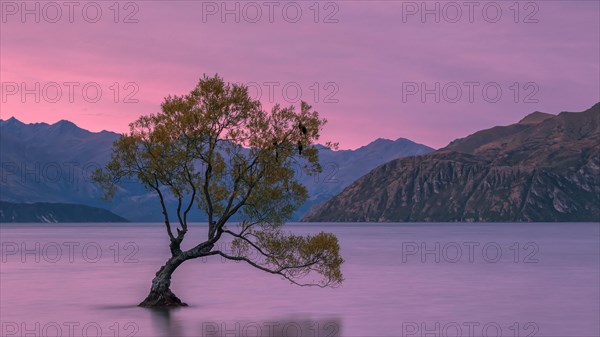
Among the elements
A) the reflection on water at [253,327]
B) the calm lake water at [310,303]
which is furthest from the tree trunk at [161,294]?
the reflection on water at [253,327]

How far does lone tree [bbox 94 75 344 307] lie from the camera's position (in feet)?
219

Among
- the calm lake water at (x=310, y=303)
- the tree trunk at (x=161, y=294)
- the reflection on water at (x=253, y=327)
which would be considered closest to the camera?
the reflection on water at (x=253, y=327)

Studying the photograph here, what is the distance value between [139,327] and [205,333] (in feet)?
18.7

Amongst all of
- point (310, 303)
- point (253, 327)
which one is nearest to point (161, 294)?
Result: point (253, 327)

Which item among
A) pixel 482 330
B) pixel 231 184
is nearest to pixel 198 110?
pixel 231 184

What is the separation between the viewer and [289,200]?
6894 centimetres

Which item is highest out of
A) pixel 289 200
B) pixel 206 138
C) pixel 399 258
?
pixel 206 138

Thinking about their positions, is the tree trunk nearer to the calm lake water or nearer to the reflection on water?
the calm lake water

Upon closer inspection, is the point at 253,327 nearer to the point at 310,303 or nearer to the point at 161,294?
the point at 161,294

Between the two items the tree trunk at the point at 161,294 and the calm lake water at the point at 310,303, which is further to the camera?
the tree trunk at the point at 161,294

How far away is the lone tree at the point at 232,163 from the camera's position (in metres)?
66.7

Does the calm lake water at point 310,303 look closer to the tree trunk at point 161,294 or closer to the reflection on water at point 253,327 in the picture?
the reflection on water at point 253,327

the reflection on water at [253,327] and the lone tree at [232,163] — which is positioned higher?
the lone tree at [232,163]

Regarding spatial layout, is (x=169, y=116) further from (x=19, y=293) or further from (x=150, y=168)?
(x=19, y=293)
